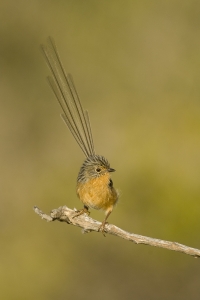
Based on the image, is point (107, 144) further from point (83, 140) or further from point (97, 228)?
point (97, 228)

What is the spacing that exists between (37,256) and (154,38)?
583 centimetres

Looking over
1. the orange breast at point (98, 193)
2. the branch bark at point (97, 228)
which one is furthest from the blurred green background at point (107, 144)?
→ the branch bark at point (97, 228)

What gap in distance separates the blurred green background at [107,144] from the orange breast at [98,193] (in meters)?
2.18

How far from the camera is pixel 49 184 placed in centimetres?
962

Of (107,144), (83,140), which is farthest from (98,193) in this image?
(107,144)

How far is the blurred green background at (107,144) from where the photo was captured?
26.7ft

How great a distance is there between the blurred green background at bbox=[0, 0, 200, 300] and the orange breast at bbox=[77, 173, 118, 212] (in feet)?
7.17

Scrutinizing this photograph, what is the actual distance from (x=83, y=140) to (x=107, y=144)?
5.54 metres

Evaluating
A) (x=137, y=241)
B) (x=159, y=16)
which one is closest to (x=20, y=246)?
(x=137, y=241)

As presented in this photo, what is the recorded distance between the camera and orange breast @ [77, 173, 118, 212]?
4.71m

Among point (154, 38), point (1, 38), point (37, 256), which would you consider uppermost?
point (154, 38)

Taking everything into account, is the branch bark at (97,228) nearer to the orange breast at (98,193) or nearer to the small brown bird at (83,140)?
the small brown bird at (83,140)

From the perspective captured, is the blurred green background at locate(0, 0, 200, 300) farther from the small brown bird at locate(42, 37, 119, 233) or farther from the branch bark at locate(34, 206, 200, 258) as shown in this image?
the branch bark at locate(34, 206, 200, 258)

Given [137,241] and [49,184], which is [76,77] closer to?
[49,184]
